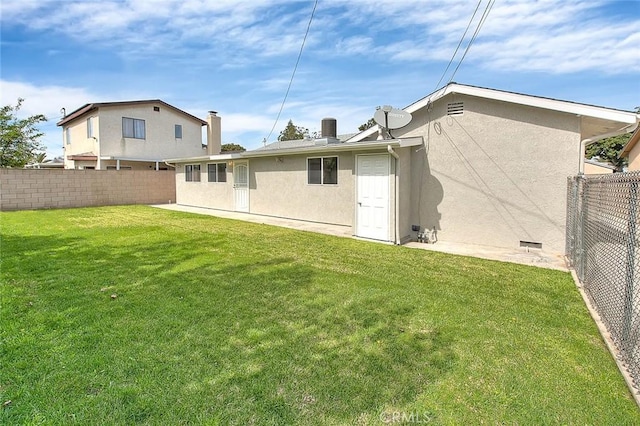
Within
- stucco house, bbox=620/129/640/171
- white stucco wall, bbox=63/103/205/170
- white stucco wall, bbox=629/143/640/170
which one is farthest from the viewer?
white stucco wall, bbox=63/103/205/170

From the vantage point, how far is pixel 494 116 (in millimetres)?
8031

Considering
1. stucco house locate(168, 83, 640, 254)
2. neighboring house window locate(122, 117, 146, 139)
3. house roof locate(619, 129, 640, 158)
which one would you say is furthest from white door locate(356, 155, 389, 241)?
neighboring house window locate(122, 117, 146, 139)

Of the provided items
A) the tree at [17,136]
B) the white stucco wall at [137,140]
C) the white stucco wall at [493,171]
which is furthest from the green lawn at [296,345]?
the tree at [17,136]

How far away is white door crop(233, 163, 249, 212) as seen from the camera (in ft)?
47.6

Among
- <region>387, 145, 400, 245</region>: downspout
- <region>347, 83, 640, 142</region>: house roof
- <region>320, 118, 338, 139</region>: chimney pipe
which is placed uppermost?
<region>320, 118, 338, 139</region>: chimney pipe

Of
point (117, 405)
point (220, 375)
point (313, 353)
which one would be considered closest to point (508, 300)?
point (313, 353)

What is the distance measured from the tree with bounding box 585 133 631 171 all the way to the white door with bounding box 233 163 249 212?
106ft

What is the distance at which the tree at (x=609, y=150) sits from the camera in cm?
3086

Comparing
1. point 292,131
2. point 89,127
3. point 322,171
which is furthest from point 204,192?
point 292,131

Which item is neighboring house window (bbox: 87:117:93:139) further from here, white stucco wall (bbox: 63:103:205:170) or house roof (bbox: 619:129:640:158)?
house roof (bbox: 619:129:640:158)

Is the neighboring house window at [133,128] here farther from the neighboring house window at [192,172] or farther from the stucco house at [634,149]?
the stucco house at [634,149]

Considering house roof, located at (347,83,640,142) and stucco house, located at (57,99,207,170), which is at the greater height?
stucco house, located at (57,99,207,170)

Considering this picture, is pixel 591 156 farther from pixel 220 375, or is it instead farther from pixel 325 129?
pixel 220 375

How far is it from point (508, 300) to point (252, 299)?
3.54 m
